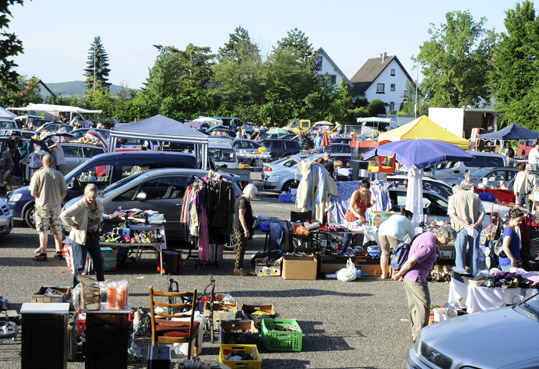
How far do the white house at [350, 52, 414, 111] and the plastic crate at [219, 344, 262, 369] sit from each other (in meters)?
79.2

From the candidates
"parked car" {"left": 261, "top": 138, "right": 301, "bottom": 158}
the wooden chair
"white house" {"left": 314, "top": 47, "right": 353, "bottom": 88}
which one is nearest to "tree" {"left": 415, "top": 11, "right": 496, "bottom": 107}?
"white house" {"left": 314, "top": 47, "right": 353, "bottom": 88}

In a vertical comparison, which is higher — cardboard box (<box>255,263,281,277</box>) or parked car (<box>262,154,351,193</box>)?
parked car (<box>262,154,351,193</box>)

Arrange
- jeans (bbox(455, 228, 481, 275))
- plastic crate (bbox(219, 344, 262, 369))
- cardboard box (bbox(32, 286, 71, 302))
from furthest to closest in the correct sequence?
jeans (bbox(455, 228, 481, 275)) → cardboard box (bbox(32, 286, 71, 302)) → plastic crate (bbox(219, 344, 262, 369))

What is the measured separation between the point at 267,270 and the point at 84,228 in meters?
3.99

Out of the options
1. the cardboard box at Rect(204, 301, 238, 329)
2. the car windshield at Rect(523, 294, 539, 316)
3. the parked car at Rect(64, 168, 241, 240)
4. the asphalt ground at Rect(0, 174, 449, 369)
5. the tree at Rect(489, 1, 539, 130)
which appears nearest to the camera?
the car windshield at Rect(523, 294, 539, 316)

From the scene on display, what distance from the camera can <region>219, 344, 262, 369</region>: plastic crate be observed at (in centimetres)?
747

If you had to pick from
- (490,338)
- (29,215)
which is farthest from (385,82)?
(490,338)

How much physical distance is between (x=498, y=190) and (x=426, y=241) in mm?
14080

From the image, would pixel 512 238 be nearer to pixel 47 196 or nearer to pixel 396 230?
pixel 396 230

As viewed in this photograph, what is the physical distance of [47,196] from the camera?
12.3 metres

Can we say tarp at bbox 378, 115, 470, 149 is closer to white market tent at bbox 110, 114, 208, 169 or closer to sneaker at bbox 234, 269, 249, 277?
white market tent at bbox 110, 114, 208, 169

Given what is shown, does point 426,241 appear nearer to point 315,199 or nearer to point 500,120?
point 315,199

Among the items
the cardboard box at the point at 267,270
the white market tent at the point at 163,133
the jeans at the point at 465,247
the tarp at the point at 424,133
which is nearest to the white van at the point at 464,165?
the tarp at the point at 424,133

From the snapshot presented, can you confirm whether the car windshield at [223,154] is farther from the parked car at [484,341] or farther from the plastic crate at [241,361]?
the parked car at [484,341]
